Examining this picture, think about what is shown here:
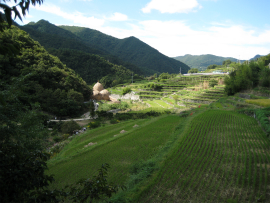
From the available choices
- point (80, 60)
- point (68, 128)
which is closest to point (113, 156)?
point (68, 128)

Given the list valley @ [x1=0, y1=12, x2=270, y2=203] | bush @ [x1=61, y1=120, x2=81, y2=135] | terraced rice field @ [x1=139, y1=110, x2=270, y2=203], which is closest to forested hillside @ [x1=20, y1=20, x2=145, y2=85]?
valley @ [x1=0, y1=12, x2=270, y2=203]

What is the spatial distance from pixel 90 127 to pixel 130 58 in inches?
5634

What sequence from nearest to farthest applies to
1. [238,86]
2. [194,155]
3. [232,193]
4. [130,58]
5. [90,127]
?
1. [232,193]
2. [194,155]
3. [90,127]
4. [238,86]
5. [130,58]

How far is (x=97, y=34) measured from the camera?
575 feet

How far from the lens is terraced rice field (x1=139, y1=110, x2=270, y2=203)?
7363mm

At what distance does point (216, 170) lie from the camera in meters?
9.36

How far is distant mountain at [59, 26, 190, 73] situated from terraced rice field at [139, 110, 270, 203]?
134774mm

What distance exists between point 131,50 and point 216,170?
168 meters

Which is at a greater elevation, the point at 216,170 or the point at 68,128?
the point at 216,170

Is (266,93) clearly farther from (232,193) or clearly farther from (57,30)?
(57,30)

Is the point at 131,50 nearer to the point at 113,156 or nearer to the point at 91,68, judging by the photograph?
the point at 91,68

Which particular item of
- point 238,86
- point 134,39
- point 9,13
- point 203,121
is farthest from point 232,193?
point 134,39

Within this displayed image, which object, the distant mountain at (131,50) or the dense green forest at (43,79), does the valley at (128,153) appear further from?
the distant mountain at (131,50)

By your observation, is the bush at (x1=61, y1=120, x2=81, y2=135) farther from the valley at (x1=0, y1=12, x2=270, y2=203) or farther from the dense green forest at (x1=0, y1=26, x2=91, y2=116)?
the dense green forest at (x1=0, y1=26, x2=91, y2=116)
